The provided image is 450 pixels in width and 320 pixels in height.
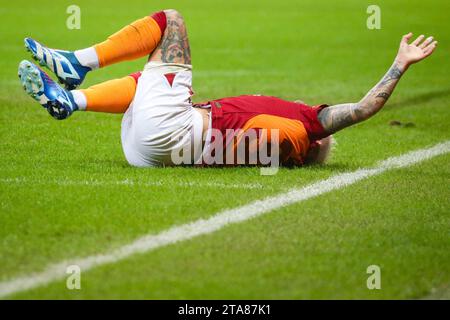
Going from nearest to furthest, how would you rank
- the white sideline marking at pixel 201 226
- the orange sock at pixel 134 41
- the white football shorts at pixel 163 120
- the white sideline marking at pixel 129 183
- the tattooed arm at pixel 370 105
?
the white sideline marking at pixel 201 226 → the white sideline marking at pixel 129 183 → the white football shorts at pixel 163 120 → the orange sock at pixel 134 41 → the tattooed arm at pixel 370 105

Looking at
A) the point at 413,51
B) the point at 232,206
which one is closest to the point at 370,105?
the point at 413,51

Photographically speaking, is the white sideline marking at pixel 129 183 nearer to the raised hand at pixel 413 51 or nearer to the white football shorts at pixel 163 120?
the white football shorts at pixel 163 120

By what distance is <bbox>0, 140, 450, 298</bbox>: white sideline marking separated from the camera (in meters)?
6.09

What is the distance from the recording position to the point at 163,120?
28.0 feet

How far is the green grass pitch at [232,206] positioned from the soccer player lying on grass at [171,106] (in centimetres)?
22

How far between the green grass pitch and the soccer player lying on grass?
0.72 ft

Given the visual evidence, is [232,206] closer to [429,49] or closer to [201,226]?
[201,226]

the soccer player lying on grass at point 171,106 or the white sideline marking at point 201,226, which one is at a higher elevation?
the soccer player lying on grass at point 171,106

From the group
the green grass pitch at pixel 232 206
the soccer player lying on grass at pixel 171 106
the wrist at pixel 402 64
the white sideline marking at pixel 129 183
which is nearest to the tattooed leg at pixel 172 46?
the soccer player lying on grass at pixel 171 106

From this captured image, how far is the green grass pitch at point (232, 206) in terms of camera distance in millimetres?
6125

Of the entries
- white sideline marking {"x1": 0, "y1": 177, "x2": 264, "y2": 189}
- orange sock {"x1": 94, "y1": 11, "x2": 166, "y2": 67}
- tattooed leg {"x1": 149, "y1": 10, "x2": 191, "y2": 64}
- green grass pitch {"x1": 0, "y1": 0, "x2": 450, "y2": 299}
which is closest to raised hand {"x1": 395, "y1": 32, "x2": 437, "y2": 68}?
green grass pitch {"x1": 0, "y1": 0, "x2": 450, "y2": 299}

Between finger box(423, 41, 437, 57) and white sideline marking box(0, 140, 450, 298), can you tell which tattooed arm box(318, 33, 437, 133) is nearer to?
finger box(423, 41, 437, 57)

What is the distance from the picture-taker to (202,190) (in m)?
8.05
